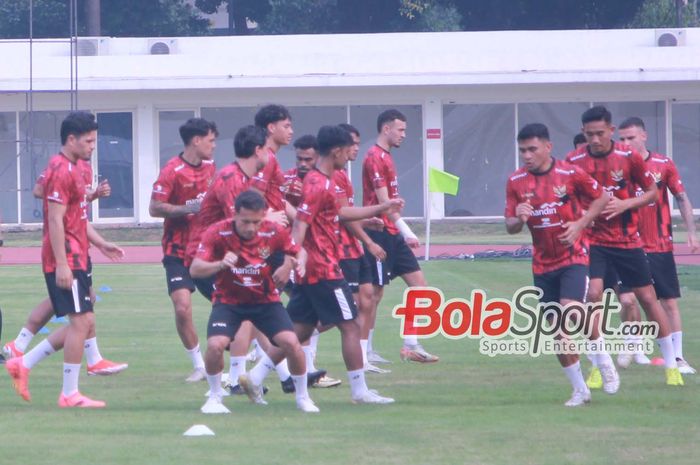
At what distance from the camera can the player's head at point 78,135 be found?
379 inches

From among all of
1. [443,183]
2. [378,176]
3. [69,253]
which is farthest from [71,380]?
[443,183]

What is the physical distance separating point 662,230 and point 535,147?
2.37 metres

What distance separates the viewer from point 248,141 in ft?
31.8

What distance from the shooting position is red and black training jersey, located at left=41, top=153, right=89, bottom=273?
947cm

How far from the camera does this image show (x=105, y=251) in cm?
1018

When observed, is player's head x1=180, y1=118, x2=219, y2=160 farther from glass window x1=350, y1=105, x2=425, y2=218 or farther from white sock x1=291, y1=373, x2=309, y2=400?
glass window x1=350, y1=105, x2=425, y2=218

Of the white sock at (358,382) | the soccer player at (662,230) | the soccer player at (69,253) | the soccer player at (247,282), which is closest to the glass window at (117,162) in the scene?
the soccer player at (662,230)

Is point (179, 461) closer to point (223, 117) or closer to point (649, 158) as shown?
point (649, 158)

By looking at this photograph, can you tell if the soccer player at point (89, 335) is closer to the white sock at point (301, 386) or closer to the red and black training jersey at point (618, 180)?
the white sock at point (301, 386)

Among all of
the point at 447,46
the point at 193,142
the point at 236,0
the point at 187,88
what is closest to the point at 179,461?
the point at 193,142

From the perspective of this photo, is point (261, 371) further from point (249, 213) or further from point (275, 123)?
point (275, 123)

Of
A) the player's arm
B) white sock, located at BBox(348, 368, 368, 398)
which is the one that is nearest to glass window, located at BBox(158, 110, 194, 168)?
the player's arm

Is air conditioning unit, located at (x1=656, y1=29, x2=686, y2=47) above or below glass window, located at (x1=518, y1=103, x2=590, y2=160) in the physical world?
above

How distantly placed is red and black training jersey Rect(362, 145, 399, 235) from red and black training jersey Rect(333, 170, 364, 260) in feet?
2.72
